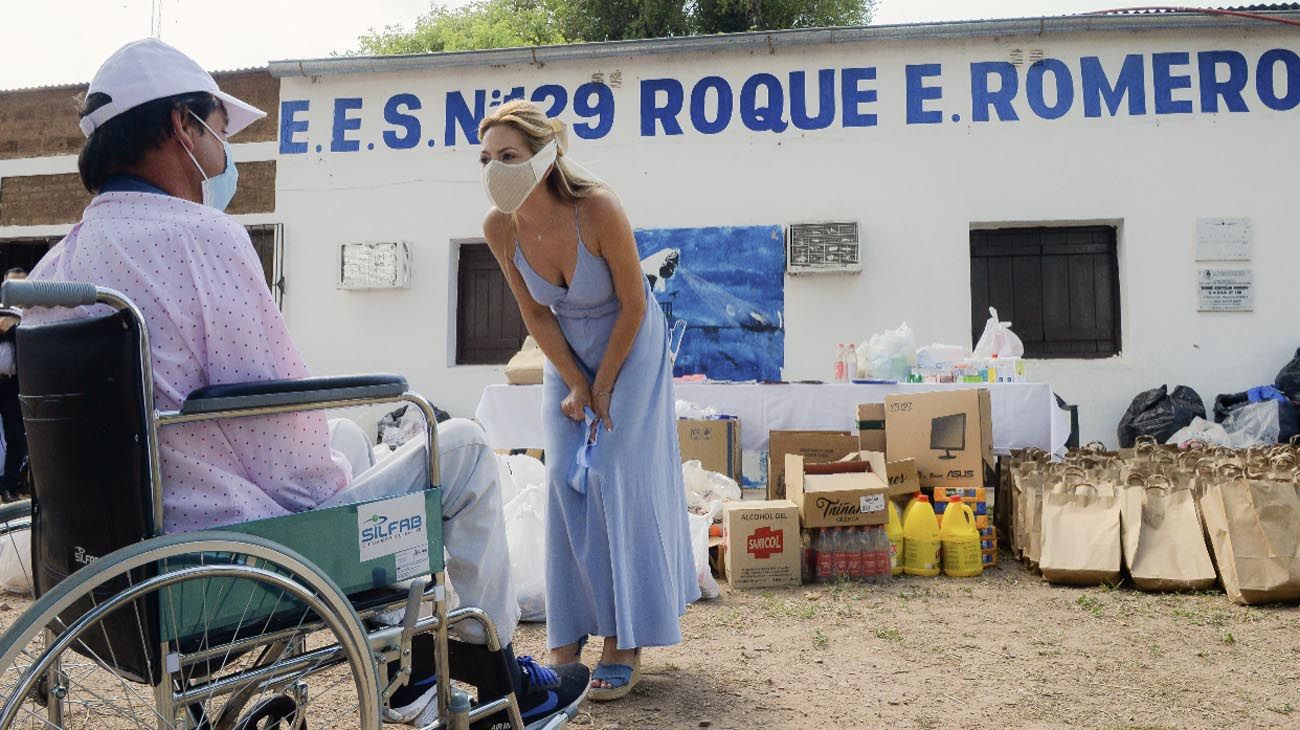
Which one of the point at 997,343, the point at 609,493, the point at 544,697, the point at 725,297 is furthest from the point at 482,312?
the point at 544,697

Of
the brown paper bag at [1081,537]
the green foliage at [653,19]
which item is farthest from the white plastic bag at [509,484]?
the green foliage at [653,19]

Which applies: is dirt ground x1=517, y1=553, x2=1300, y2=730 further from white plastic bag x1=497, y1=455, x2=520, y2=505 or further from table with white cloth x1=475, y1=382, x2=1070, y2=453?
table with white cloth x1=475, y1=382, x2=1070, y2=453

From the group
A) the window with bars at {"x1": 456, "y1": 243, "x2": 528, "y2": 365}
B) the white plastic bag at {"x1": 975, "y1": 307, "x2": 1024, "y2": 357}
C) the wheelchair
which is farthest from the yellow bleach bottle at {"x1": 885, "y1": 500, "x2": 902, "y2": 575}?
the window with bars at {"x1": 456, "y1": 243, "x2": 528, "y2": 365}

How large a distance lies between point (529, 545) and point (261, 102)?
7177 millimetres

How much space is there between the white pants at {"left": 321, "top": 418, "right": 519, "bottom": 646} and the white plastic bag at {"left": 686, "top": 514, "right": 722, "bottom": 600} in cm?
199

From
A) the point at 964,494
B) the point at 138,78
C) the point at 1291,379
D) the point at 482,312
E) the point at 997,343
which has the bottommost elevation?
the point at 964,494

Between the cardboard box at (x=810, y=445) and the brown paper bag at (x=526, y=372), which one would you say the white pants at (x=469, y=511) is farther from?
the brown paper bag at (x=526, y=372)

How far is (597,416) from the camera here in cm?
263

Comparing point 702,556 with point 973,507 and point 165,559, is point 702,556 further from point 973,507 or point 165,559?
point 165,559

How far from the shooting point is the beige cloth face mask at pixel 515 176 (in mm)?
2408

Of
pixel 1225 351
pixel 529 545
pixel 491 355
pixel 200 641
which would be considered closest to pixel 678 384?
pixel 529 545

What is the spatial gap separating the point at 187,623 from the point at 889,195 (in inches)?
288

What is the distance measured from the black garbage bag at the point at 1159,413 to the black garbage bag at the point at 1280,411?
0.44ft

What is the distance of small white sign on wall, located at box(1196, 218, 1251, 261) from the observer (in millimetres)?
7332
